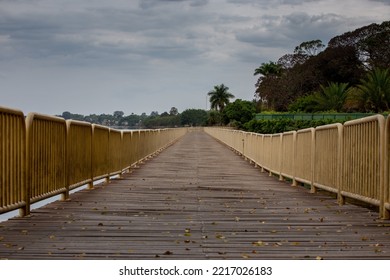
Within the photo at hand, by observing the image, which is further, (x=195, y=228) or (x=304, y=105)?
(x=304, y=105)

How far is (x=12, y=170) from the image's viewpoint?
10.5 m

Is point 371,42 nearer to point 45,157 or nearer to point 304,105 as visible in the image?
point 304,105

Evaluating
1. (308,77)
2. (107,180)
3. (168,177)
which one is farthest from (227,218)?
(308,77)

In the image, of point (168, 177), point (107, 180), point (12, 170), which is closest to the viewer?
point (12, 170)

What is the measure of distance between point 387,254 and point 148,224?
145 inches

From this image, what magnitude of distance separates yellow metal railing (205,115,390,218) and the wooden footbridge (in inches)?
4.4

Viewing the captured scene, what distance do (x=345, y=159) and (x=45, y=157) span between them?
17.8 ft

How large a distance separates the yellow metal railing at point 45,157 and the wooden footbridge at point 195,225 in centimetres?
8

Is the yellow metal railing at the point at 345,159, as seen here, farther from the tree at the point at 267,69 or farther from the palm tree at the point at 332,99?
the tree at the point at 267,69

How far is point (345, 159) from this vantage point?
45.4 ft

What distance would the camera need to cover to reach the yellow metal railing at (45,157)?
34.0 feet

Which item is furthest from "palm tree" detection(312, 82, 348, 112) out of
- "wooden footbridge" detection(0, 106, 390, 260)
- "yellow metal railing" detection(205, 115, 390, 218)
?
"wooden footbridge" detection(0, 106, 390, 260)

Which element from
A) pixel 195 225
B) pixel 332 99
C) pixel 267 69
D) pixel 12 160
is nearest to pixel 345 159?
pixel 195 225

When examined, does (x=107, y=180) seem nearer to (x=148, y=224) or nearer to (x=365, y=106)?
(x=148, y=224)
